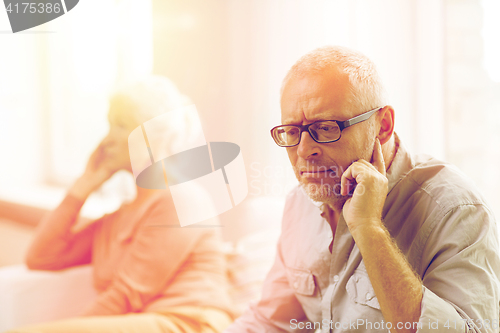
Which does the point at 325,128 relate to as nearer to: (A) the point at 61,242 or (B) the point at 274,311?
(B) the point at 274,311

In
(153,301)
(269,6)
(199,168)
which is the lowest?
(153,301)

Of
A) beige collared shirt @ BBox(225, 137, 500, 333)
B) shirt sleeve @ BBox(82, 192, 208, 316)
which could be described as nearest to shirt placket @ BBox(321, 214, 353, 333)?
beige collared shirt @ BBox(225, 137, 500, 333)

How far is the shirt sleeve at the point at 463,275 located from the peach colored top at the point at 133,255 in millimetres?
632

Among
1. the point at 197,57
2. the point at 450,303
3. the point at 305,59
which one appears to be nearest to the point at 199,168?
the point at 197,57

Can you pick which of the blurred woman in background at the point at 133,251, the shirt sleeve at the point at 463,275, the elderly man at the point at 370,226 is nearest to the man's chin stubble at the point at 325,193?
the elderly man at the point at 370,226

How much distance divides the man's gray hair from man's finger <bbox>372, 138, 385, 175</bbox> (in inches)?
3.5

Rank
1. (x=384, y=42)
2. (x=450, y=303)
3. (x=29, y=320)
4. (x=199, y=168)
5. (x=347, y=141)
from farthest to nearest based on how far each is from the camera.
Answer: (x=384, y=42) < (x=199, y=168) < (x=29, y=320) < (x=347, y=141) < (x=450, y=303)

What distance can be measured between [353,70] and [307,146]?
20 cm

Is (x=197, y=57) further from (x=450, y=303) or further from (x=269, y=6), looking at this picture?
(x=450, y=303)

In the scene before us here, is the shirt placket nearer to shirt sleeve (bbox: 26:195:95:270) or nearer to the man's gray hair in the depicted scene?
the man's gray hair

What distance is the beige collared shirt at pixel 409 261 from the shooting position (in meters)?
0.73

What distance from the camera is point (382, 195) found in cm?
80

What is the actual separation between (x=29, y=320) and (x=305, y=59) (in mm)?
987

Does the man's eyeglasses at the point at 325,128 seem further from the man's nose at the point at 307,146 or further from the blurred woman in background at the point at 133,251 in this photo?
the blurred woman in background at the point at 133,251
